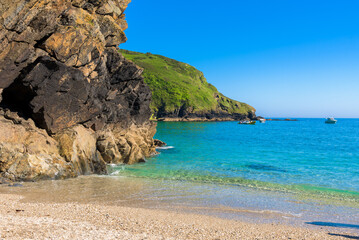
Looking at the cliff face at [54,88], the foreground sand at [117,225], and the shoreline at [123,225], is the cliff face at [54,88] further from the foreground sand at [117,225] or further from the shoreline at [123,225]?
the foreground sand at [117,225]

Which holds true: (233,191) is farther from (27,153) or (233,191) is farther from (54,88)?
(54,88)

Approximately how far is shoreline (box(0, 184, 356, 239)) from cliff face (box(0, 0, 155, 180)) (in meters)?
6.69

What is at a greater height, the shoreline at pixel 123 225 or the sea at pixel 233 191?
the shoreline at pixel 123 225

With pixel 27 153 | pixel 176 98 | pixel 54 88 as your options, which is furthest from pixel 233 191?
pixel 176 98

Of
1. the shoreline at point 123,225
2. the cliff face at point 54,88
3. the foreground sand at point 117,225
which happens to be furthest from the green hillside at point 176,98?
the foreground sand at point 117,225

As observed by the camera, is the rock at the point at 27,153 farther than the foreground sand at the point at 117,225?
Yes

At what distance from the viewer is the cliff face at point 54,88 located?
2069 centimetres

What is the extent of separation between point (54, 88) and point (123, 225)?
15.9 meters

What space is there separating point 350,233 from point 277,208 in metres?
4.44

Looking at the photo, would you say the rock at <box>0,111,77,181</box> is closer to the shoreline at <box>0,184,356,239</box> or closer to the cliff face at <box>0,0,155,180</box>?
the cliff face at <box>0,0,155,180</box>

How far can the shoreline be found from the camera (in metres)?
10.1

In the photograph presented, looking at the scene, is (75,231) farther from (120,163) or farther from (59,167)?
(120,163)

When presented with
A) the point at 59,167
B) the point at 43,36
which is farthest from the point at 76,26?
the point at 59,167

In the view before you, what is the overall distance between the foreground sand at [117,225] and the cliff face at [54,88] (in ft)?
22.9
